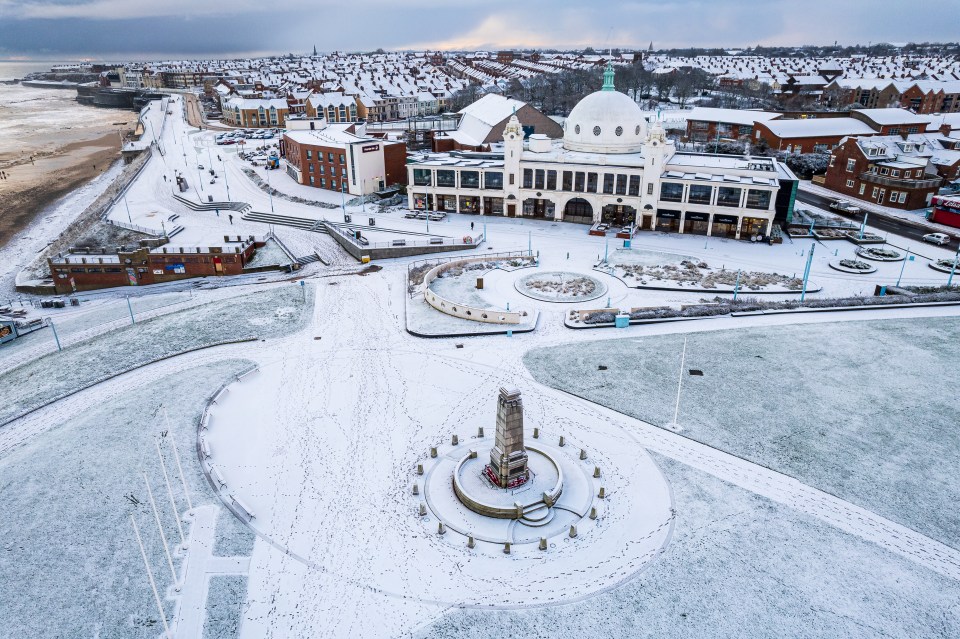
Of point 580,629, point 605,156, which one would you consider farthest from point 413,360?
point 605,156

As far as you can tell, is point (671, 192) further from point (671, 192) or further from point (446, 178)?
point (446, 178)

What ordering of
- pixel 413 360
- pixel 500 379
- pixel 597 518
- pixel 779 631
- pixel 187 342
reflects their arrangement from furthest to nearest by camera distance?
pixel 187 342
pixel 413 360
pixel 500 379
pixel 597 518
pixel 779 631

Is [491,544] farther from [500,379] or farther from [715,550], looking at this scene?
[500,379]

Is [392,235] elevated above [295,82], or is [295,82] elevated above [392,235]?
[295,82]

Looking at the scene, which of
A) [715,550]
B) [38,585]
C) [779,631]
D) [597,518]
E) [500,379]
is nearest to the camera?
[779,631]

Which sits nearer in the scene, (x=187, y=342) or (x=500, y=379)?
(x=500, y=379)

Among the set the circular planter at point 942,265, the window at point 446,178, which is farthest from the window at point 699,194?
the window at point 446,178
